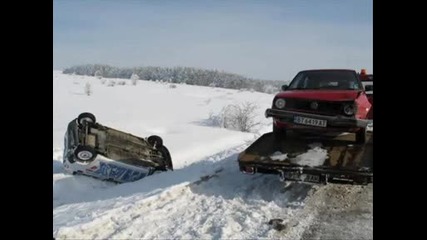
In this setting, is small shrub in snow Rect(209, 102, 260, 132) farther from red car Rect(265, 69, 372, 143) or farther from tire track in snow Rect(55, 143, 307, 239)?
tire track in snow Rect(55, 143, 307, 239)

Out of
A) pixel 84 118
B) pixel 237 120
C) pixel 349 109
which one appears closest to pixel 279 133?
pixel 349 109

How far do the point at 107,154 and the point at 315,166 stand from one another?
381 centimetres

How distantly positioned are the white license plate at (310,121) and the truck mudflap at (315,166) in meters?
0.36

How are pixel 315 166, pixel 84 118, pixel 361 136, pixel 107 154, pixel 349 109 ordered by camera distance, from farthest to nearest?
1. pixel 84 118
2. pixel 107 154
3. pixel 361 136
4. pixel 349 109
5. pixel 315 166

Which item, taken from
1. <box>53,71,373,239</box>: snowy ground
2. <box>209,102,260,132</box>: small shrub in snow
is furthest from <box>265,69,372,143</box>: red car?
<box>209,102,260,132</box>: small shrub in snow

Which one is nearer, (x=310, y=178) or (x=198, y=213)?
(x=198, y=213)

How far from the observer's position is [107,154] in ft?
24.3

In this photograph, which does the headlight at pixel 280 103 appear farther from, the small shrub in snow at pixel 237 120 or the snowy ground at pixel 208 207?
the small shrub in snow at pixel 237 120

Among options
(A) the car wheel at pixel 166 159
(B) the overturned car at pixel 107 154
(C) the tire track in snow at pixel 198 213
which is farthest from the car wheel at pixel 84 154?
(C) the tire track in snow at pixel 198 213

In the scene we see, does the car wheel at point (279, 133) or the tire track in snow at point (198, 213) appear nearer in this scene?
the tire track in snow at point (198, 213)

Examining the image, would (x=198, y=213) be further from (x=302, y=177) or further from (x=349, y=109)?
(x=349, y=109)

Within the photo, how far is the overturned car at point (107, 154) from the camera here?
698cm

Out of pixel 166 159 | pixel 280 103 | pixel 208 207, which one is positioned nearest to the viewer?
pixel 208 207

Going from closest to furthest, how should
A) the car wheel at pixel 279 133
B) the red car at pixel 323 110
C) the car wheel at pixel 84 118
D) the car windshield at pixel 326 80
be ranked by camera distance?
the red car at pixel 323 110, the car wheel at pixel 279 133, the car windshield at pixel 326 80, the car wheel at pixel 84 118
